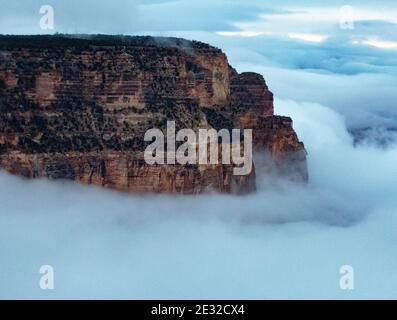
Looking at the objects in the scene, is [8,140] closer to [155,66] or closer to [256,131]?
[155,66]

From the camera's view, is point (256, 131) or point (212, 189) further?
point (256, 131)

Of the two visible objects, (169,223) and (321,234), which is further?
(321,234)

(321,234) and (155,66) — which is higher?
(155,66)

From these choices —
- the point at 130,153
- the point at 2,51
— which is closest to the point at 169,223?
the point at 130,153

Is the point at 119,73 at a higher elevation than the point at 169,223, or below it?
higher

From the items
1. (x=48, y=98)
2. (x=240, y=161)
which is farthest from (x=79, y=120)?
(x=240, y=161)

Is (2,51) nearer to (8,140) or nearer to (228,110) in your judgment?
(8,140)
